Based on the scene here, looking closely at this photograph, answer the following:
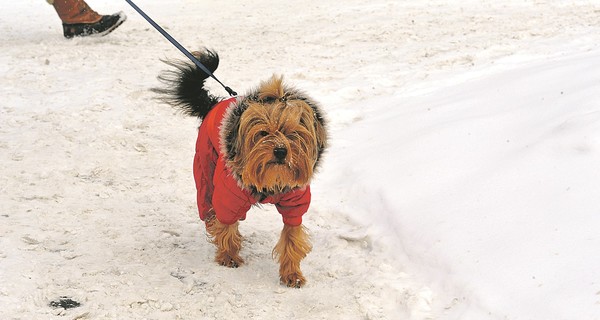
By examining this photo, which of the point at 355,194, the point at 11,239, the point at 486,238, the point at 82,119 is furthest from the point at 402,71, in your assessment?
the point at 11,239

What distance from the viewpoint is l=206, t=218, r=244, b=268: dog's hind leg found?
148 inches

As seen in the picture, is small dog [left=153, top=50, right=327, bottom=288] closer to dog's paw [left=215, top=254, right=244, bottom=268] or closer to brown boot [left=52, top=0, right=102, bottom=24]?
dog's paw [left=215, top=254, right=244, bottom=268]

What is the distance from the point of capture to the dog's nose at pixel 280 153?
3076 millimetres

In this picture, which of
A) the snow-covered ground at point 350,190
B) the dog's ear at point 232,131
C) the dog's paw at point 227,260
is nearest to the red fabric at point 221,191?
the dog's ear at point 232,131

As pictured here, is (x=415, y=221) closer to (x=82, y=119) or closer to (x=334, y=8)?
(x=82, y=119)

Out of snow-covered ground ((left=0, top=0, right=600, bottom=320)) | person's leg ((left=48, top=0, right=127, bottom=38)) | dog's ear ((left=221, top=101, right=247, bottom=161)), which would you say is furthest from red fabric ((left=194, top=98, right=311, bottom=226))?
person's leg ((left=48, top=0, right=127, bottom=38))

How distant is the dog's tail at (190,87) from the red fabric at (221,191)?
31 centimetres

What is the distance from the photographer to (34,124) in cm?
555

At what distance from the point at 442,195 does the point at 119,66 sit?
4296 millimetres

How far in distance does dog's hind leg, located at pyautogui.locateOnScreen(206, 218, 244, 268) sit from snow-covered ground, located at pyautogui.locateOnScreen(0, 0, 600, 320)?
8cm

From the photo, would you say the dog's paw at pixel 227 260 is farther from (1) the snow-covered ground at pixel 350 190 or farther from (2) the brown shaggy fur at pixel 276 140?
(2) the brown shaggy fur at pixel 276 140

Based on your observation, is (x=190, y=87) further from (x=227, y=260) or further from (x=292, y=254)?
(x=292, y=254)

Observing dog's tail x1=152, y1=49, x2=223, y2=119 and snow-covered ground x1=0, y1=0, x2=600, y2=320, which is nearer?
snow-covered ground x1=0, y1=0, x2=600, y2=320

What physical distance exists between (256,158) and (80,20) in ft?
18.7
